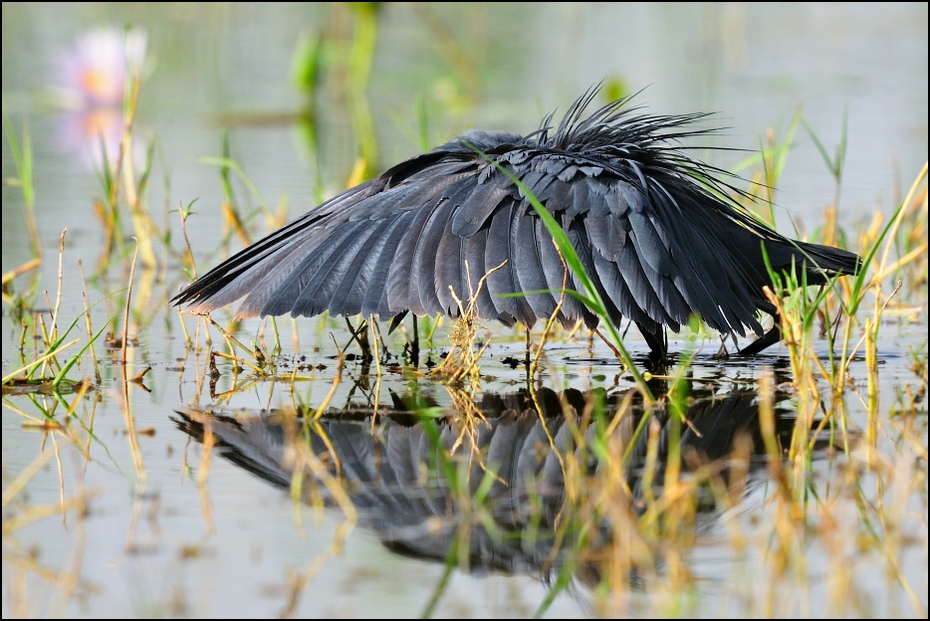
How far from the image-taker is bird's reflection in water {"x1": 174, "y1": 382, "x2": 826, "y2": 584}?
2.86 metres

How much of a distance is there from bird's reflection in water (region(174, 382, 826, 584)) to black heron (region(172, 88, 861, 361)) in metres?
0.29

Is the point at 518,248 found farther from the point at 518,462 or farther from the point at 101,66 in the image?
the point at 101,66

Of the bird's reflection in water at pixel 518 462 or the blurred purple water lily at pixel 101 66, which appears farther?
the blurred purple water lily at pixel 101 66

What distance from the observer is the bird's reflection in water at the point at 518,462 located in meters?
2.86

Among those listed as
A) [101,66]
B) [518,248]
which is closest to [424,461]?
[518,248]

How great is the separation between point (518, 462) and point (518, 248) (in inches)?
37.7

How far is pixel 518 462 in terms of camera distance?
3.41 metres

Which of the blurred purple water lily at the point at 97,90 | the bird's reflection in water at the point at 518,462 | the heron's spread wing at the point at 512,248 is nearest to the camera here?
the bird's reflection in water at the point at 518,462

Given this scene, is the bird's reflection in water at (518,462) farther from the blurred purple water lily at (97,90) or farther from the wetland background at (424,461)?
the blurred purple water lily at (97,90)

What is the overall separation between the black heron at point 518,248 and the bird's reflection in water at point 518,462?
0.95 ft

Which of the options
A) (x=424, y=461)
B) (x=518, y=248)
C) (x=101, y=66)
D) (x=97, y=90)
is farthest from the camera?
(x=97, y=90)

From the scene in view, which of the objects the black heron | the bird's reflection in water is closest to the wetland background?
the bird's reflection in water

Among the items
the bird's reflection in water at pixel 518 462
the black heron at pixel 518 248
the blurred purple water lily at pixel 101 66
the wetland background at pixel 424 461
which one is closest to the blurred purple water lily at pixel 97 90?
the blurred purple water lily at pixel 101 66

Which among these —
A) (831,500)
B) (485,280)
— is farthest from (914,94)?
(831,500)
